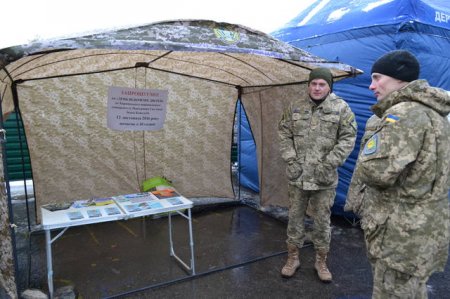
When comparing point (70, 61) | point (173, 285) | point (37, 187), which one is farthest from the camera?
point (37, 187)

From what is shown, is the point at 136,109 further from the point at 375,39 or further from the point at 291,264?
the point at 375,39

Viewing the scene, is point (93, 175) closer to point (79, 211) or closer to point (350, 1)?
point (79, 211)

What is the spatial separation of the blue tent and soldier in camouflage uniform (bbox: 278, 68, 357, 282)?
5.49 feet

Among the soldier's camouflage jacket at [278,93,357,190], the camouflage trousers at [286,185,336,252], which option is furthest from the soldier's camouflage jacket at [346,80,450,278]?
the camouflage trousers at [286,185,336,252]

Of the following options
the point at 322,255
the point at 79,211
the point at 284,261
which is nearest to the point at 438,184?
the point at 322,255

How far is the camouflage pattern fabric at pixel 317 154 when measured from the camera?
315 cm

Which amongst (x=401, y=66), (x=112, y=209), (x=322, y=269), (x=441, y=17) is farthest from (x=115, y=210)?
(x=441, y=17)

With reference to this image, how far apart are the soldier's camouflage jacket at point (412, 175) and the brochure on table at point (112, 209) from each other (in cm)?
189

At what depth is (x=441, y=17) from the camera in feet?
14.9

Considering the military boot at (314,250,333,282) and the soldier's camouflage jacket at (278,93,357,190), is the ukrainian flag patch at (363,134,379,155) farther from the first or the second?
the military boot at (314,250,333,282)

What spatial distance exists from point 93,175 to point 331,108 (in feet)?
11.6

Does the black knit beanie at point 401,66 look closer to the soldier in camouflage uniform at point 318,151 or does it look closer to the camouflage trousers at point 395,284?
the camouflage trousers at point 395,284

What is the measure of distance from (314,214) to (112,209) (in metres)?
1.96

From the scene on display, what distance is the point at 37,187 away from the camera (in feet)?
15.0
